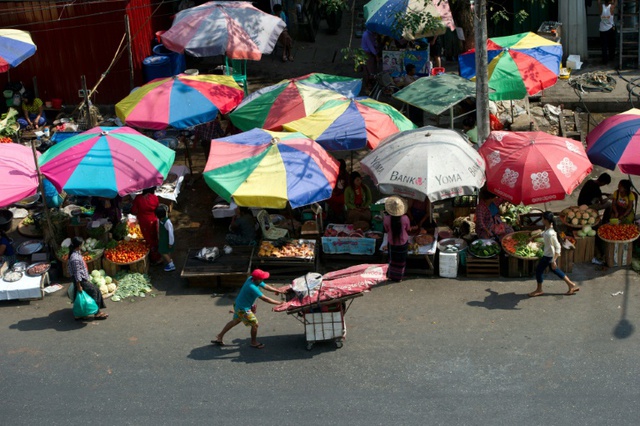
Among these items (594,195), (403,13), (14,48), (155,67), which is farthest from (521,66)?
(14,48)

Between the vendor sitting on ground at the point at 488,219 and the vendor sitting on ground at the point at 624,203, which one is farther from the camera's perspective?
the vendor sitting on ground at the point at 488,219

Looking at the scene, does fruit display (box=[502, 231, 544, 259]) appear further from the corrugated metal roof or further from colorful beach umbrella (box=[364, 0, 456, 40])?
the corrugated metal roof

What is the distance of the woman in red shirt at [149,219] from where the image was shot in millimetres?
14258

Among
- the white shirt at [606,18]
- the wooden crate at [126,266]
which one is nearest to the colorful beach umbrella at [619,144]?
the white shirt at [606,18]

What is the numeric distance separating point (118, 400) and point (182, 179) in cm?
622

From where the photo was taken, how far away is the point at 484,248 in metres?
13.6

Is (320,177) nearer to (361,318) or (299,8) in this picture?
(361,318)

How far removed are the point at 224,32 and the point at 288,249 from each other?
5855 mm

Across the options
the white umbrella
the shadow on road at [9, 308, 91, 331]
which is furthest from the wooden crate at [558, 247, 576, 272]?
the shadow on road at [9, 308, 91, 331]

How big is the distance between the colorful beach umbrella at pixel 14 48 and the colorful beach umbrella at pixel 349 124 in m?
6.40

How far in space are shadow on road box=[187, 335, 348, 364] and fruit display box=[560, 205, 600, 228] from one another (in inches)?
184

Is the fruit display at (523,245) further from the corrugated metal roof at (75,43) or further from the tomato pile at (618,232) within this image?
the corrugated metal roof at (75,43)

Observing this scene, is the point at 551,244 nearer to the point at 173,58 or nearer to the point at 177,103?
the point at 177,103

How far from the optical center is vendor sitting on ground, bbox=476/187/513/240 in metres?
13.9
